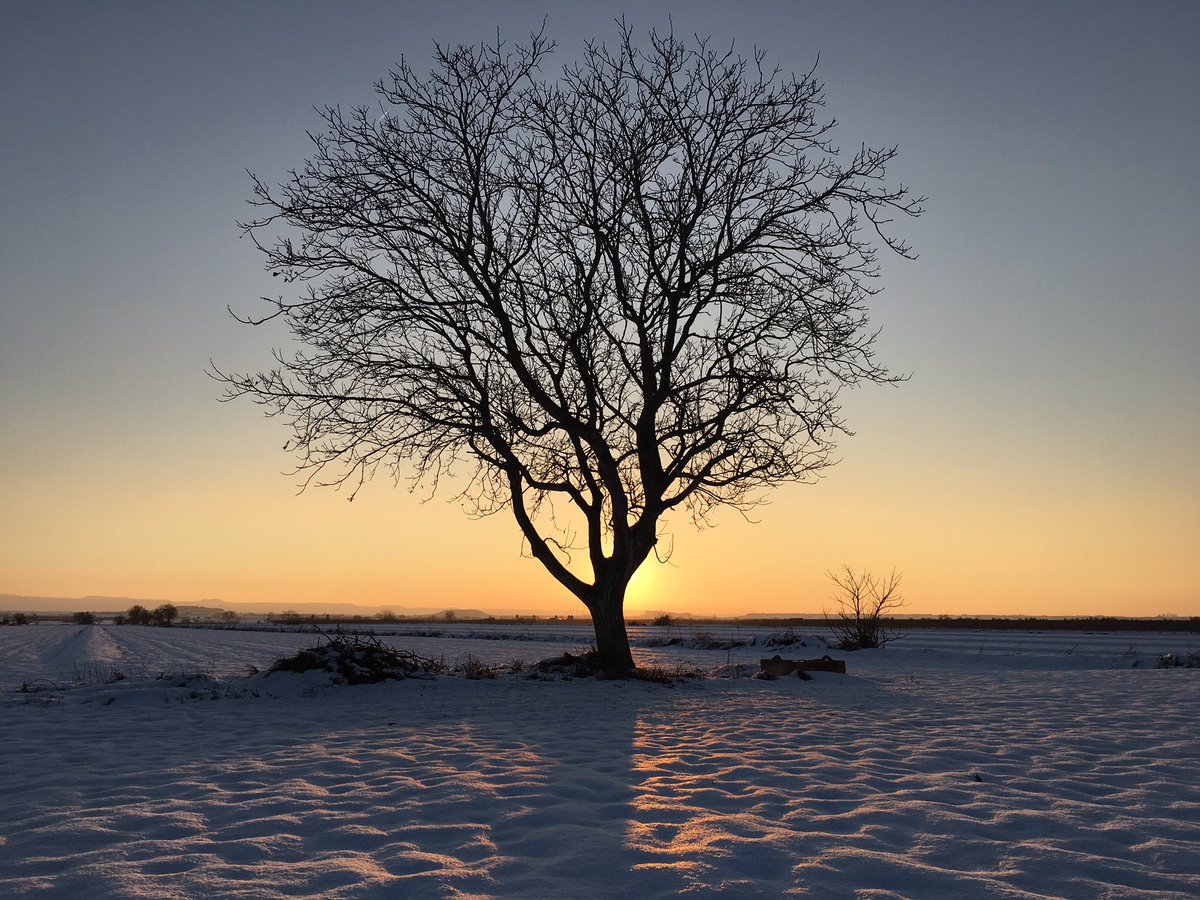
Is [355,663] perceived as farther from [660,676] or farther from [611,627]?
[660,676]

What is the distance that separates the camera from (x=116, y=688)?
10609mm

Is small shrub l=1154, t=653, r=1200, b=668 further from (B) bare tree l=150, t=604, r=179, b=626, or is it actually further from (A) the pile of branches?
(B) bare tree l=150, t=604, r=179, b=626

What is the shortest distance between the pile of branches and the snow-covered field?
147 centimetres

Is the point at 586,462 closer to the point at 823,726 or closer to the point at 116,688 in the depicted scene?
the point at 823,726

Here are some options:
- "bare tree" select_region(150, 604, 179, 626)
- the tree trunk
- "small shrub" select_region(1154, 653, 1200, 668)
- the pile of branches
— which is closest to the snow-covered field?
the pile of branches

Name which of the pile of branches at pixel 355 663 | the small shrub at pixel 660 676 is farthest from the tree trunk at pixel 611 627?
the pile of branches at pixel 355 663

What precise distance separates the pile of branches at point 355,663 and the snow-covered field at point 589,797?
1468 mm

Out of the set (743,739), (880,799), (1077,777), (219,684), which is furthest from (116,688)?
(1077,777)

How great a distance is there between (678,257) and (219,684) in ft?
33.0

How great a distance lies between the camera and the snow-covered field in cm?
372

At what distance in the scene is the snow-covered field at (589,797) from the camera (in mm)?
3721

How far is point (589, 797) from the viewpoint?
17.1 ft

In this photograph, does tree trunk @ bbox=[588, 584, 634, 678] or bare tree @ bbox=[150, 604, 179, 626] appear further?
bare tree @ bbox=[150, 604, 179, 626]

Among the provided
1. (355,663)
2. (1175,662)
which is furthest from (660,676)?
(1175,662)
